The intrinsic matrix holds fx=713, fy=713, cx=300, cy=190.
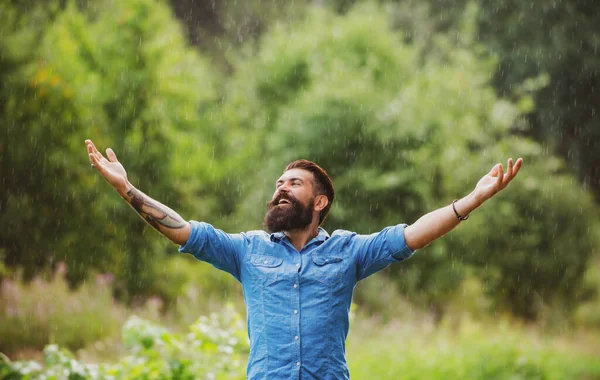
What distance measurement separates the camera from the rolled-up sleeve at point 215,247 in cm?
337

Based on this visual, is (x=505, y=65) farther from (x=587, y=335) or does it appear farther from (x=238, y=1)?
(x=238, y=1)

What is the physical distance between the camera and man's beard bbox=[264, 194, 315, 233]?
136 inches

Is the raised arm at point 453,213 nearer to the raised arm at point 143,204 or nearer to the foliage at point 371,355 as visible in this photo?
the raised arm at point 143,204

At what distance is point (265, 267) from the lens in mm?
3379

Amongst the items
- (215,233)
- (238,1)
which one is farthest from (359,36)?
(238,1)

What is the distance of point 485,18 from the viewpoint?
695 inches

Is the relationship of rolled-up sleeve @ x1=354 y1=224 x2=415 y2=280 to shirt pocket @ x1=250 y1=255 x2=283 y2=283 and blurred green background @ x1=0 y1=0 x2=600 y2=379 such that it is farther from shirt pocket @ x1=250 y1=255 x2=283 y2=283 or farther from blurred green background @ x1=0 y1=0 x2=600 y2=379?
blurred green background @ x1=0 y1=0 x2=600 y2=379

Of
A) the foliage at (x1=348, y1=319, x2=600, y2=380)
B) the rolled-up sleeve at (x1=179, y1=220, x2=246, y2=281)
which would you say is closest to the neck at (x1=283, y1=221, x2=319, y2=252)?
the rolled-up sleeve at (x1=179, y1=220, x2=246, y2=281)

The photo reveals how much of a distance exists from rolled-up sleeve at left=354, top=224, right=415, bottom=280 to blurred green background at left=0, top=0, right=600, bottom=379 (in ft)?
18.7

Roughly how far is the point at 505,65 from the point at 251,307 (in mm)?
15621

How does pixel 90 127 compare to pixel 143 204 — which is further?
pixel 90 127

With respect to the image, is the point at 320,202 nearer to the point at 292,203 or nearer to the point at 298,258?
the point at 292,203

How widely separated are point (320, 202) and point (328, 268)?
43 cm

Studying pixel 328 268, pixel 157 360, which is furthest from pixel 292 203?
pixel 157 360
